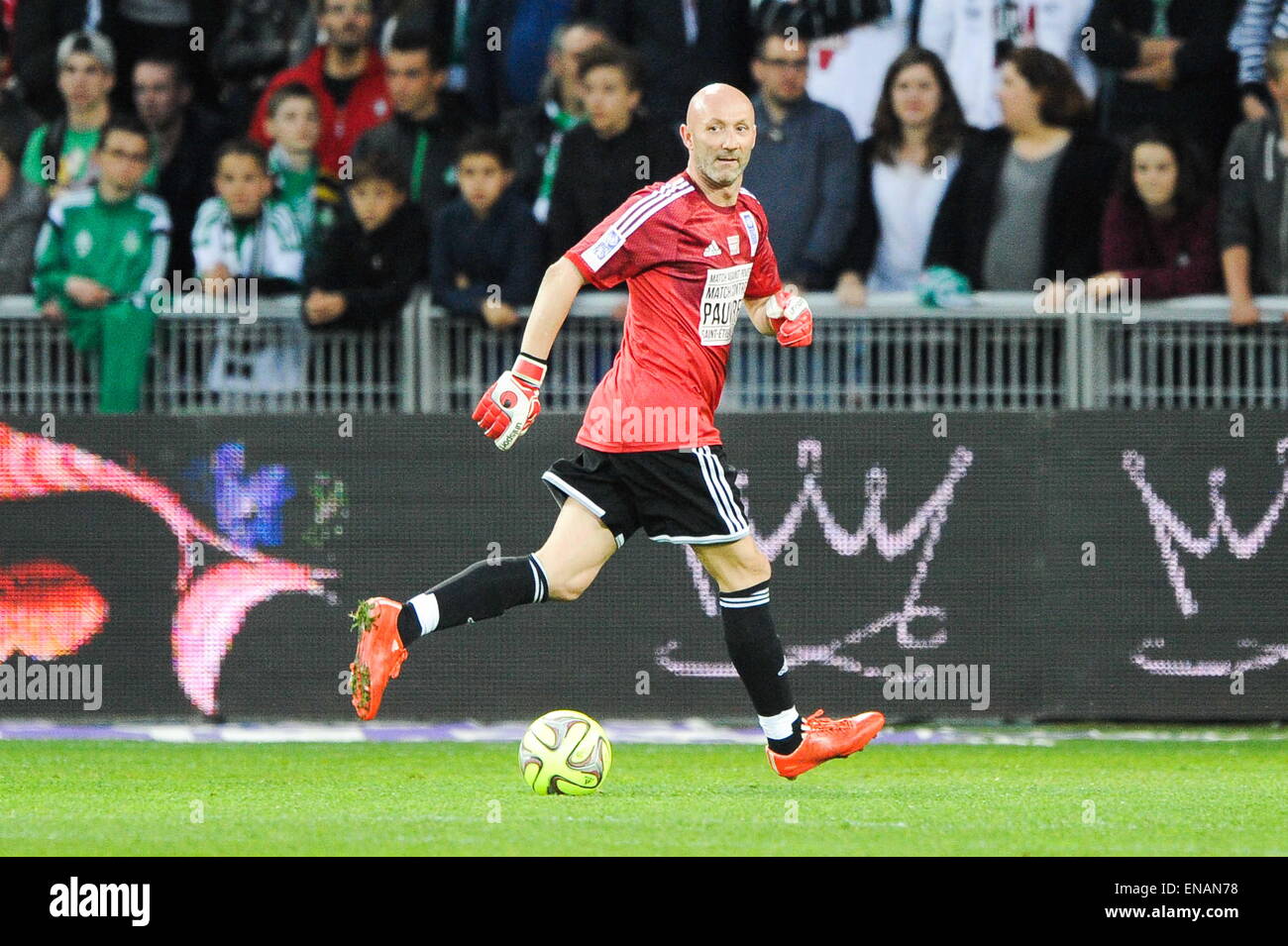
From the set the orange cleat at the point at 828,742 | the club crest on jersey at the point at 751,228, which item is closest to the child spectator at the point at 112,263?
the club crest on jersey at the point at 751,228

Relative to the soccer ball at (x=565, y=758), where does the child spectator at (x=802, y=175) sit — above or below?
above

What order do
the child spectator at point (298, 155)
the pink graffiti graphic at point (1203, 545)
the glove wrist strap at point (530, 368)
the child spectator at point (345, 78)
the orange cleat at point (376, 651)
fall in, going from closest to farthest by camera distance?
the glove wrist strap at point (530, 368)
the orange cleat at point (376, 651)
the pink graffiti graphic at point (1203, 545)
the child spectator at point (298, 155)
the child spectator at point (345, 78)

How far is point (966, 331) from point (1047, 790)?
373 cm

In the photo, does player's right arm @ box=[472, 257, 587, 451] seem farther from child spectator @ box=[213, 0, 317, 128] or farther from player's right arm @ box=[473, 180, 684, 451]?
child spectator @ box=[213, 0, 317, 128]

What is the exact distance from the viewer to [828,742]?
805 centimetres

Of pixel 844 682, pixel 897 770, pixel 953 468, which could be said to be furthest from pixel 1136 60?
pixel 897 770

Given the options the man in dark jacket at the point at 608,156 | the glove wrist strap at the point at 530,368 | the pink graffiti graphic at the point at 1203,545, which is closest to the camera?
the glove wrist strap at the point at 530,368

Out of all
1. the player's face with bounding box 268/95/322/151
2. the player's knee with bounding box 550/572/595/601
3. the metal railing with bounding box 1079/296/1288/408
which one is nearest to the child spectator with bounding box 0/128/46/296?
the player's face with bounding box 268/95/322/151

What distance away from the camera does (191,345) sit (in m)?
11.6

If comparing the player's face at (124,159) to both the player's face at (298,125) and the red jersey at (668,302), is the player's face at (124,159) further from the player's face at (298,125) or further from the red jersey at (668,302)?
the red jersey at (668,302)

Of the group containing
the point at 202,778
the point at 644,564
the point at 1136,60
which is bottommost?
the point at 202,778

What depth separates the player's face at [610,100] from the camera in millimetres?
11758

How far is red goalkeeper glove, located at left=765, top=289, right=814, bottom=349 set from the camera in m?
8.15

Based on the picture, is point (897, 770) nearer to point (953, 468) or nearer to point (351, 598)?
point (953, 468)
